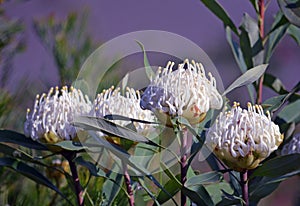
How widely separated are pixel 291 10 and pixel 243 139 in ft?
0.63

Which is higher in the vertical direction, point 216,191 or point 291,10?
point 291,10

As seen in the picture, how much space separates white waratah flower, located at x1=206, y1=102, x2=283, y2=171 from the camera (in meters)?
0.56

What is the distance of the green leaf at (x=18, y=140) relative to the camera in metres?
0.65

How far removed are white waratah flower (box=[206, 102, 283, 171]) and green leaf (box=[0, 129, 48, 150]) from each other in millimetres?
190

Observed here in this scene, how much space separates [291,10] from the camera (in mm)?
682

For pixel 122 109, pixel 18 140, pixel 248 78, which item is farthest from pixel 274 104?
pixel 18 140

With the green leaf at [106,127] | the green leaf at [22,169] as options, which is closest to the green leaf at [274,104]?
the green leaf at [106,127]

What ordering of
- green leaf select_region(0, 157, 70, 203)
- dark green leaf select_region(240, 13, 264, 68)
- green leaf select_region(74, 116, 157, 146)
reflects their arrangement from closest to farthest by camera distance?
green leaf select_region(74, 116, 157, 146) < green leaf select_region(0, 157, 70, 203) < dark green leaf select_region(240, 13, 264, 68)

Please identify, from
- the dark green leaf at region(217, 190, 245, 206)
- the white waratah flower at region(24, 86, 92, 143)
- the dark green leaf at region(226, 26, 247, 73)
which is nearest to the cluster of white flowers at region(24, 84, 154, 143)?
the white waratah flower at region(24, 86, 92, 143)

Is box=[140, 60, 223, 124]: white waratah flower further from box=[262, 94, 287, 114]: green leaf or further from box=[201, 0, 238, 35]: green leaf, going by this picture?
box=[201, 0, 238, 35]: green leaf

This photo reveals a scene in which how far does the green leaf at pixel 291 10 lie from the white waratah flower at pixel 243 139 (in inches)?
6.0

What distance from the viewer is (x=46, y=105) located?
65cm

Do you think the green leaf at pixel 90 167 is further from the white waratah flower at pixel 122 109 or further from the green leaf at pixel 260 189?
the green leaf at pixel 260 189

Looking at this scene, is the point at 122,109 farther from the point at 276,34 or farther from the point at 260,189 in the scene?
the point at 276,34
